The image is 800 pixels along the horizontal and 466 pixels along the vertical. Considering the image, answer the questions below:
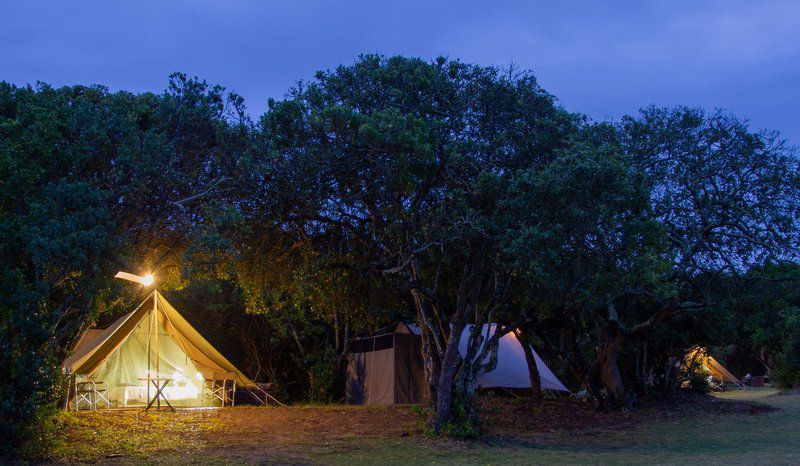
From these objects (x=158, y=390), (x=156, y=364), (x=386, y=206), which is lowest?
(x=158, y=390)

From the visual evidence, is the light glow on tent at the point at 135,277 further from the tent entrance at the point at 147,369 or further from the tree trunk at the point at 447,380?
the tent entrance at the point at 147,369

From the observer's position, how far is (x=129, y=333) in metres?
15.8

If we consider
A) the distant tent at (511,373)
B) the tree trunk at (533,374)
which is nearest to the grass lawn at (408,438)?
the tree trunk at (533,374)

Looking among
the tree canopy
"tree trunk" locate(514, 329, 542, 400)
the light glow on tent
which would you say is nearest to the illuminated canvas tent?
the tree canopy

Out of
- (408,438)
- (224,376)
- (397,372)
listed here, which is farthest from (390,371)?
(408,438)

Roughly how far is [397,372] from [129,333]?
23.8 feet

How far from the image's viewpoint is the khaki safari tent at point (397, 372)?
19422 millimetres

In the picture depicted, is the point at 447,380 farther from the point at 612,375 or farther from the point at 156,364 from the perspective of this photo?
the point at 156,364

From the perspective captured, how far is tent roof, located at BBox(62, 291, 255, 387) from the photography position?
14953 mm

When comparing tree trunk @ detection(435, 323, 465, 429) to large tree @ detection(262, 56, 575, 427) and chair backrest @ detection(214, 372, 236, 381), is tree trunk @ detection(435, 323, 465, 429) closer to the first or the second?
large tree @ detection(262, 56, 575, 427)

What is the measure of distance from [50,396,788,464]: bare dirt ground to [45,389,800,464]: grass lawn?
18 millimetres

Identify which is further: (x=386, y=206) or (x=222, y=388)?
(x=222, y=388)

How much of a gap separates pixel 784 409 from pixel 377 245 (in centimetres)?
1184

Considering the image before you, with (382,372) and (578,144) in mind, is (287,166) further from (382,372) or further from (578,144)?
(382,372)
